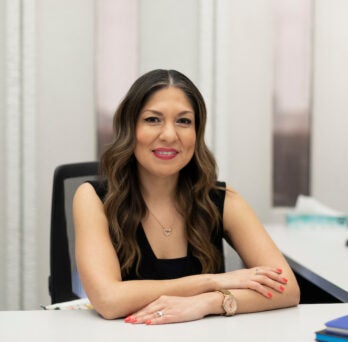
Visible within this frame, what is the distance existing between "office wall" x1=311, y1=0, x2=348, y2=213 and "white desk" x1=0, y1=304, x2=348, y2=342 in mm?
1805

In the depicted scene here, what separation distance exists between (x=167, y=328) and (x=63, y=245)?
853mm

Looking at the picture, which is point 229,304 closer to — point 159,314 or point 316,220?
point 159,314

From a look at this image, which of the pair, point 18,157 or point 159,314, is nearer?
point 159,314

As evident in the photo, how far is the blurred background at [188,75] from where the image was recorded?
3.03m

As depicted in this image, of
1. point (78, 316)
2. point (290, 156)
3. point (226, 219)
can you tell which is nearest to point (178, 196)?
point (226, 219)

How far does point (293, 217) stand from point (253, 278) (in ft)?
4.70

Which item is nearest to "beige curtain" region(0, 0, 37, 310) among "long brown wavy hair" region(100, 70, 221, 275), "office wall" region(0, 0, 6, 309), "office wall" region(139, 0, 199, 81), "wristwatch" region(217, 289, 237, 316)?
"office wall" region(0, 0, 6, 309)

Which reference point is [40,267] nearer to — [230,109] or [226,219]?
[230,109]

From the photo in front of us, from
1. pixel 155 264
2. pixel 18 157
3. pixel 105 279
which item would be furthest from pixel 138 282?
pixel 18 157

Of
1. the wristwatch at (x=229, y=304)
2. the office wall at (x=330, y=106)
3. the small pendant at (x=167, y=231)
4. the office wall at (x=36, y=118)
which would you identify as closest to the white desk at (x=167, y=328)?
the wristwatch at (x=229, y=304)

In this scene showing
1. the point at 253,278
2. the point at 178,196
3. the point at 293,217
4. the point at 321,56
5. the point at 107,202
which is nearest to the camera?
the point at 253,278

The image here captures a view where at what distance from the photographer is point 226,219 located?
2012 mm

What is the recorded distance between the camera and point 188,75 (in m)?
3.17

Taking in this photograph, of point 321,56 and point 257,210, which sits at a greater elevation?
point 321,56
